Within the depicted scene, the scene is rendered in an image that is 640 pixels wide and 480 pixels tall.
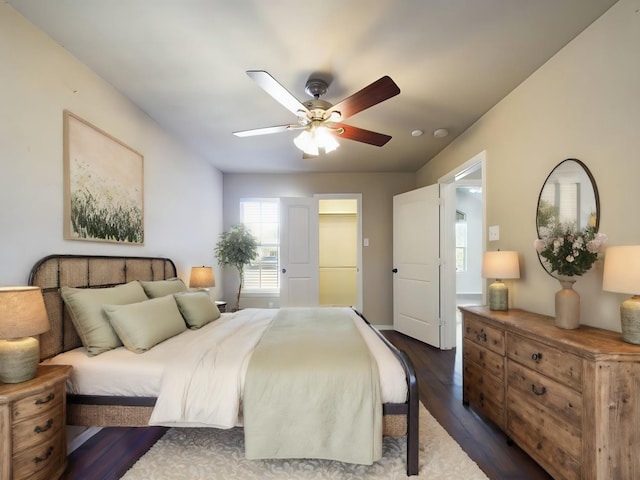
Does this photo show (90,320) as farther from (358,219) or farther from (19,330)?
(358,219)

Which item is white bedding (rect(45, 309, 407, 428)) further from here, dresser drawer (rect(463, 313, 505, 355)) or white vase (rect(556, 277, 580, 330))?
white vase (rect(556, 277, 580, 330))

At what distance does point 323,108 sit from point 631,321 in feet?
6.96

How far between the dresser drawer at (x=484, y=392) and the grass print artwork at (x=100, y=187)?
10.1ft

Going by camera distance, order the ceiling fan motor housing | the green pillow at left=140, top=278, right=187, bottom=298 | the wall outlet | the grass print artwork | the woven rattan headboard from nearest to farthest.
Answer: the woven rattan headboard < the grass print artwork < the ceiling fan motor housing < the green pillow at left=140, top=278, right=187, bottom=298 < the wall outlet

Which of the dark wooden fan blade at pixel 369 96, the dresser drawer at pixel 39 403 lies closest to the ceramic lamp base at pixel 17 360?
the dresser drawer at pixel 39 403

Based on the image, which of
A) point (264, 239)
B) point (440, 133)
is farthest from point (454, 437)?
point (264, 239)

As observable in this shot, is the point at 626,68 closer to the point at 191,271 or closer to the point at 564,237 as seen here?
the point at 564,237

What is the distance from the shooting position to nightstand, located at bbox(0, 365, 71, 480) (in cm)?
129

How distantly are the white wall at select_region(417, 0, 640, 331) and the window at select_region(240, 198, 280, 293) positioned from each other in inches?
132

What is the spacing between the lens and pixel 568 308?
168 cm

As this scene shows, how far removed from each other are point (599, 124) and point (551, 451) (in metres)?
1.84

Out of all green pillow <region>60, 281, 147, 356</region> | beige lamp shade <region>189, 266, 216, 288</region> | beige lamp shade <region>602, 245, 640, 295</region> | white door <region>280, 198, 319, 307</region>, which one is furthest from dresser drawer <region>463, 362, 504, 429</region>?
beige lamp shade <region>189, 266, 216, 288</region>

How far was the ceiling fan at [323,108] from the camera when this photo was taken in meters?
1.81

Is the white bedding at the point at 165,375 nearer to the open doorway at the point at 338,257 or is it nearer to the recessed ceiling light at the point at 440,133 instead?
the recessed ceiling light at the point at 440,133
